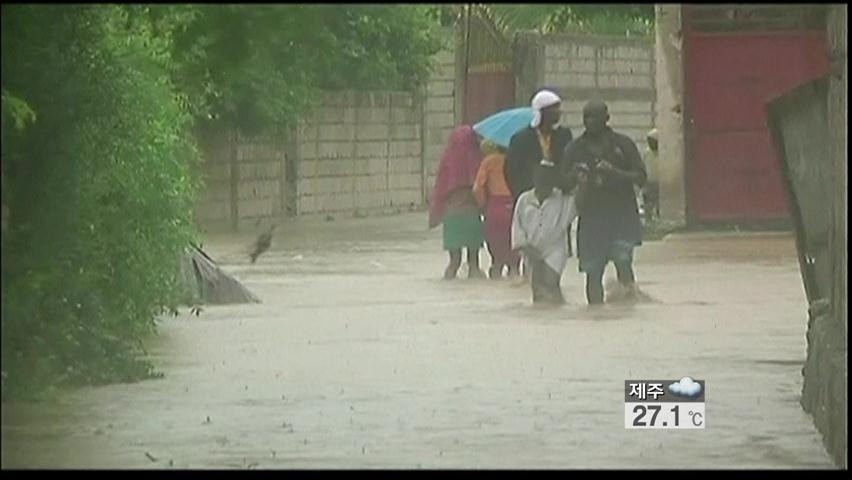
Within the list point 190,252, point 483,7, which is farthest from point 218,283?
point 483,7

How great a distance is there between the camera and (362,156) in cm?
1412

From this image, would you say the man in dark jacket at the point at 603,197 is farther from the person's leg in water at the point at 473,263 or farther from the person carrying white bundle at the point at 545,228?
the person's leg in water at the point at 473,263

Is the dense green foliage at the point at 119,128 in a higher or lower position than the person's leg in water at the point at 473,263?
higher

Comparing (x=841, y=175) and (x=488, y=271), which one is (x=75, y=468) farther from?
(x=488, y=271)

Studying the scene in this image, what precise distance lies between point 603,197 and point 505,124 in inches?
40.8

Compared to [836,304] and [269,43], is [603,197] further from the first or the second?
[269,43]

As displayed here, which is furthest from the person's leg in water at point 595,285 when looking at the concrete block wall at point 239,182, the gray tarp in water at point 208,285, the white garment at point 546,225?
the concrete block wall at point 239,182

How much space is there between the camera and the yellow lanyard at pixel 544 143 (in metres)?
11.6

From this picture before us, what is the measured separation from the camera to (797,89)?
28.8 feet

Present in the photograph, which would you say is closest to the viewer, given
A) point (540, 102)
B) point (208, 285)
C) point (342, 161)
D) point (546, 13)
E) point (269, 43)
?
point (269, 43)

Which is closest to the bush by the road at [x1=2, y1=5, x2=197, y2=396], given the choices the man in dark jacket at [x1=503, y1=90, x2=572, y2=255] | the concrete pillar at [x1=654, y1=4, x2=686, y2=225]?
the man in dark jacket at [x1=503, y1=90, x2=572, y2=255]

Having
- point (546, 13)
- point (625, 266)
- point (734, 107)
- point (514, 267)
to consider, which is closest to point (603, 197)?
point (625, 266)

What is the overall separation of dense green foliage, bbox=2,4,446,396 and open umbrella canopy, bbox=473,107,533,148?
1181mm
